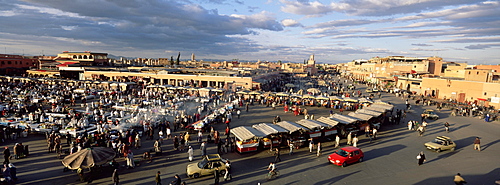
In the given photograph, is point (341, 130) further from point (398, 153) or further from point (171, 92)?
point (171, 92)

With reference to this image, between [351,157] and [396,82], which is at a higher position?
[396,82]

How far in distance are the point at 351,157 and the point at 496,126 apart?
1811cm

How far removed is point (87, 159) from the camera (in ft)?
32.9

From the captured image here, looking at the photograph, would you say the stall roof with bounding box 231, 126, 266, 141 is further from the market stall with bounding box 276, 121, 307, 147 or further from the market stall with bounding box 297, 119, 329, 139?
the market stall with bounding box 297, 119, 329, 139

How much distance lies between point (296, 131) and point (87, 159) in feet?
34.3

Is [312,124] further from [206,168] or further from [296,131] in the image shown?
[206,168]

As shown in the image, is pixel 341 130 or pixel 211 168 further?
pixel 341 130

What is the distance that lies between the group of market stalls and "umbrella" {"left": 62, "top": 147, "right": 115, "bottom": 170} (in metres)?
6.26

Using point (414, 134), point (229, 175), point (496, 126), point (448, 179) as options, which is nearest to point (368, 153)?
point (448, 179)

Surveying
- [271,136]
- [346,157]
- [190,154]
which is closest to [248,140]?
[271,136]

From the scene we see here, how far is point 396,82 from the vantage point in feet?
164

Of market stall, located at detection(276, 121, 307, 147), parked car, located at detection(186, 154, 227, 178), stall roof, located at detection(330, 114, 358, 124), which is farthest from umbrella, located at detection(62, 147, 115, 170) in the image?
stall roof, located at detection(330, 114, 358, 124)

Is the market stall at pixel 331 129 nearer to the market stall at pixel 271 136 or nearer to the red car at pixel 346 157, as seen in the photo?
the market stall at pixel 271 136

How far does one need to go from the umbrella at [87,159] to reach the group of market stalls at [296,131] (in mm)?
6257
